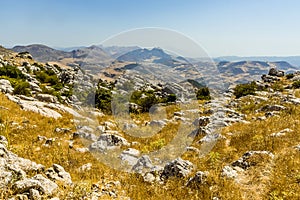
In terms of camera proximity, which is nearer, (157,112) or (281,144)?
(281,144)

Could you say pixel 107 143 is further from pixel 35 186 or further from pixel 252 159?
pixel 252 159

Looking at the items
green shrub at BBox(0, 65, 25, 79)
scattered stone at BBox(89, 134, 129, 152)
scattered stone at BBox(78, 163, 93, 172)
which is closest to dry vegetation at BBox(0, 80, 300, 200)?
scattered stone at BBox(78, 163, 93, 172)

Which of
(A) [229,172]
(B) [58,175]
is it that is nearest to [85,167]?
(B) [58,175]

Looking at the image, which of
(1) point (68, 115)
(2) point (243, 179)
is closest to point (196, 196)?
(2) point (243, 179)

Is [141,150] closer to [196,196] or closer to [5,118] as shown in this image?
[196,196]

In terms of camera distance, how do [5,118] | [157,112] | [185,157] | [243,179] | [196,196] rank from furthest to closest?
[157,112]
[5,118]
[185,157]
[243,179]
[196,196]

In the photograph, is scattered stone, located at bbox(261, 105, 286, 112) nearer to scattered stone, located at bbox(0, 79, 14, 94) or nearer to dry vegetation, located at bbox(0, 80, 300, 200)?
dry vegetation, located at bbox(0, 80, 300, 200)

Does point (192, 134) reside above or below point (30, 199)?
below

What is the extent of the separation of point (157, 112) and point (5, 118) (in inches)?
579

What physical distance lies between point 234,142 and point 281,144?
2230 mm

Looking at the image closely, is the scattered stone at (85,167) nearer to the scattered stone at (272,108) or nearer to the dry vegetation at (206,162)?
the dry vegetation at (206,162)

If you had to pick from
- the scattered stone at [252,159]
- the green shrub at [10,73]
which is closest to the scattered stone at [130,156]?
the scattered stone at [252,159]

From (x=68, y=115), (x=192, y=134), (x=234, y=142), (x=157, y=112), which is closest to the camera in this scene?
(x=234, y=142)

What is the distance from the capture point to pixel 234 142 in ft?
41.9
